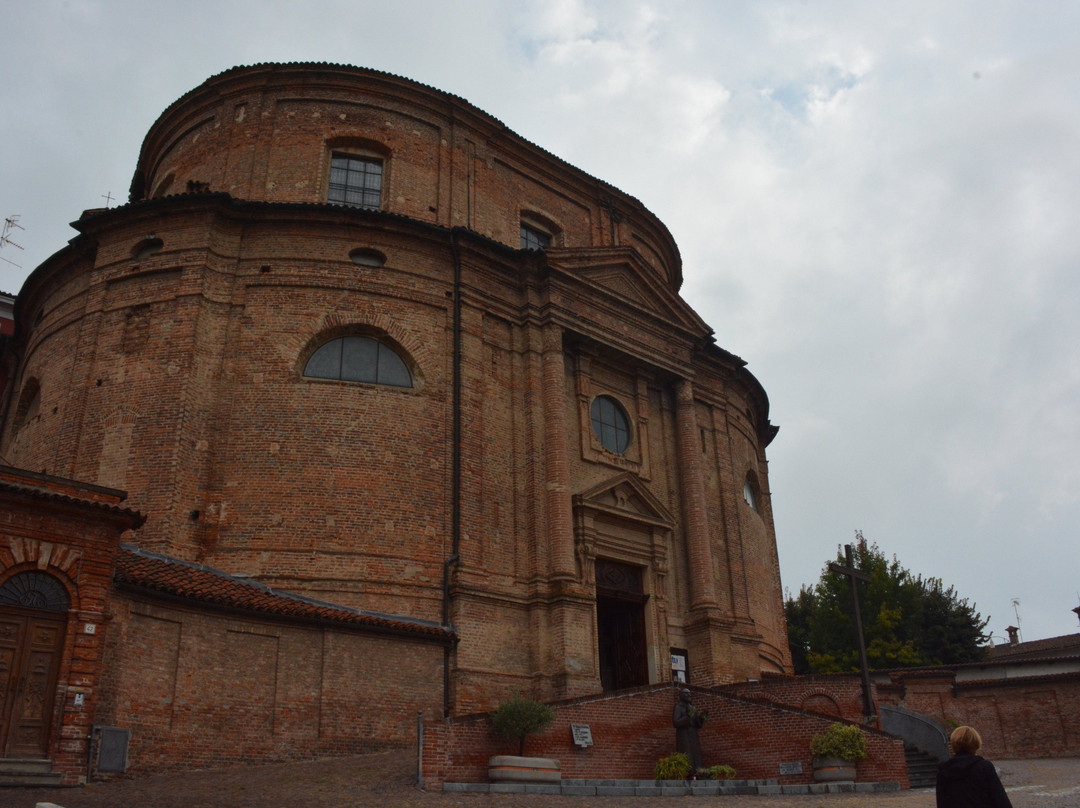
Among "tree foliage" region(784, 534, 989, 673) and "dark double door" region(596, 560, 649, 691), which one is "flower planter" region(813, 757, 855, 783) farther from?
"tree foliage" region(784, 534, 989, 673)

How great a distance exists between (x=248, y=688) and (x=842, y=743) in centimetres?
922

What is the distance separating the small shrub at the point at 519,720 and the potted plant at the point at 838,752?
4.28m

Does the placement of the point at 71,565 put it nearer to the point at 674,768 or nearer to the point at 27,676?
the point at 27,676

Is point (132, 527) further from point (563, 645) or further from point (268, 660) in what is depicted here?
point (563, 645)

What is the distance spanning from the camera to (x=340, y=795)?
11953 mm

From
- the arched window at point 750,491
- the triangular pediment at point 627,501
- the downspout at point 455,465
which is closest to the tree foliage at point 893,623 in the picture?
the arched window at point 750,491

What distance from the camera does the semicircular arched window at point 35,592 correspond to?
12.7 m

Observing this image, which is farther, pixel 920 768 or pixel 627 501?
pixel 627 501

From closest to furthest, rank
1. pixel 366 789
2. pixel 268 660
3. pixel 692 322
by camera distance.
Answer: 1. pixel 366 789
2. pixel 268 660
3. pixel 692 322

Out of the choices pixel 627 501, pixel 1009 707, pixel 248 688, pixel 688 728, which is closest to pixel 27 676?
pixel 248 688

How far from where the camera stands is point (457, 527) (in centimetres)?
1988

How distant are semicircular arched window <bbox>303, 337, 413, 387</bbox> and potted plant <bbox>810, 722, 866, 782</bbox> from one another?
11.1 meters

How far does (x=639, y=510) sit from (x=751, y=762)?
830 centimetres

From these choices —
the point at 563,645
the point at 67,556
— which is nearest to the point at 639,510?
the point at 563,645
